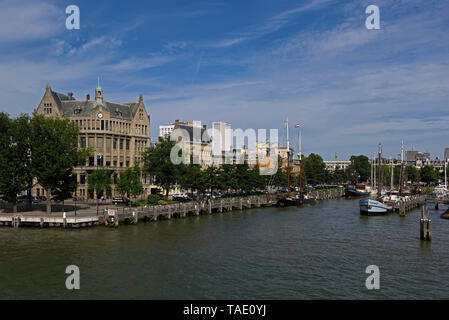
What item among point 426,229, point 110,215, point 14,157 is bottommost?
point 426,229

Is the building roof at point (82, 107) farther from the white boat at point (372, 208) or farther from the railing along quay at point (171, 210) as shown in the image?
the white boat at point (372, 208)

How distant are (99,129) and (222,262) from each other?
69.6 metres

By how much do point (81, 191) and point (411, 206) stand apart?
81.8m

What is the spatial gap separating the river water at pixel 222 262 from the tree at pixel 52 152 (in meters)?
11.5

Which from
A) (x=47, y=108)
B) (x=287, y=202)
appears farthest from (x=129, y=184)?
(x=287, y=202)

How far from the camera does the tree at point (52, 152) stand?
70625 mm

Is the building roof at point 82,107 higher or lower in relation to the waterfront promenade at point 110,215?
higher

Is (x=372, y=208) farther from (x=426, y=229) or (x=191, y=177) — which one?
(x=191, y=177)

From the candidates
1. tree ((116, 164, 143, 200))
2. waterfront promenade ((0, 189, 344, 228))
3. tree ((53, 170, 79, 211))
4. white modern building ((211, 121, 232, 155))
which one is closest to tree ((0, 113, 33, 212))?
waterfront promenade ((0, 189, 344, 228))

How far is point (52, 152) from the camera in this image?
70.8m

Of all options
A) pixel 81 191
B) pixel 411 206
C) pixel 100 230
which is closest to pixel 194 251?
pixel 100 230

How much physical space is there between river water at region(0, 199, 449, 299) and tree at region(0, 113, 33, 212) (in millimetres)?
9996

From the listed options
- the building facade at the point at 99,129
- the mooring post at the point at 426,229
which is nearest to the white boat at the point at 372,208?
the mooring post at the point at 426,229
